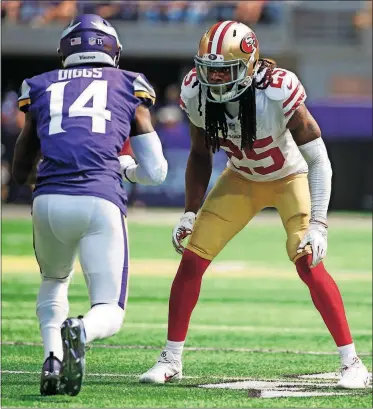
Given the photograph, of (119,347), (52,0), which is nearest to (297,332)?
(119,347)

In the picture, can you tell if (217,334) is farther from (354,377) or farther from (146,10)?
(146,10)

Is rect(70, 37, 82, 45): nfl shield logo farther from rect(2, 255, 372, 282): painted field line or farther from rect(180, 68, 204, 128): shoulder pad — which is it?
rect(2, 255, 372, 282): painted field line

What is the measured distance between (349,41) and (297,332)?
849 inches

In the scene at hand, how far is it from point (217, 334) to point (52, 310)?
310 cm

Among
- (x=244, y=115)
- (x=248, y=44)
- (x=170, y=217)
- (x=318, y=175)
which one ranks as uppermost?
(x=170, y=217)

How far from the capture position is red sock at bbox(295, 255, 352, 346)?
5.99 m

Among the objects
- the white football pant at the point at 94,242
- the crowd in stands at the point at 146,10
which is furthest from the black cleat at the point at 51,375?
the crowd in stands at the point at 146,10

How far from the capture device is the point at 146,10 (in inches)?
1099

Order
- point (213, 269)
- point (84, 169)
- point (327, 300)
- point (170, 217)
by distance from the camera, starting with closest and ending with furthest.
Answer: point (84, 169) → point (327, 300) → point (213, 269) → point (170, 217)

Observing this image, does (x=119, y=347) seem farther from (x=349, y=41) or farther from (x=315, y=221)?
(x=349, y=41)

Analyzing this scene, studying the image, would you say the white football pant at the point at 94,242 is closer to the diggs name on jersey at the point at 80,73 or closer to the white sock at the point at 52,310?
the white sock at the point at 52,310

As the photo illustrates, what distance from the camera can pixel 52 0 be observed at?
27.2 m

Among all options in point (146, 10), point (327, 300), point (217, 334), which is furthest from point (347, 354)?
point (146, 10)

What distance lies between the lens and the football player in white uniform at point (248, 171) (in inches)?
229
